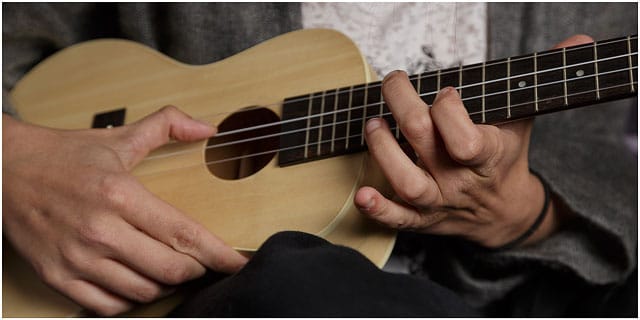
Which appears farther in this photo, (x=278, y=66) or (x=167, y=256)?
(x=278, y=66)

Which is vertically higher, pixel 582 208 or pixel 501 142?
A: pixel 501 142

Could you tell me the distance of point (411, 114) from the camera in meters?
0.66

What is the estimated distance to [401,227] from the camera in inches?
28.6

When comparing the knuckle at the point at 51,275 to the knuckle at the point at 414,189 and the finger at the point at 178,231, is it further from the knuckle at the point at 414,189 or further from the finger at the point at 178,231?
the knuckle at the point at 414,189

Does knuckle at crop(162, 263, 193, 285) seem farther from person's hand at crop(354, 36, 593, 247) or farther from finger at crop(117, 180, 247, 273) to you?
person's hand at crop(354, 36, 593, 247)

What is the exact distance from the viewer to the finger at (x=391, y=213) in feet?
2.23

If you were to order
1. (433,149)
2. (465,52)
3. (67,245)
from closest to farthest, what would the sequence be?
(433,149)
(67,245)
(465,52)

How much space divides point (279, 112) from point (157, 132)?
14 centimetres

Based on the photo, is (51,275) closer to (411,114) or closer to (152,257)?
(152,257)

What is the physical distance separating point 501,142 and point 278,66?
0.30 metres

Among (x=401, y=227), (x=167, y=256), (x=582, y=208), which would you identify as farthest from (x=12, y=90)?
(x=582, y=208)

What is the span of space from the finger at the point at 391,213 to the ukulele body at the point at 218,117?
0.03m

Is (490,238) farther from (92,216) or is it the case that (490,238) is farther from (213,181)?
(92,216)

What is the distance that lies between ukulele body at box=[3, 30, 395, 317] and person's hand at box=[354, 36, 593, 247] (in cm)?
5
